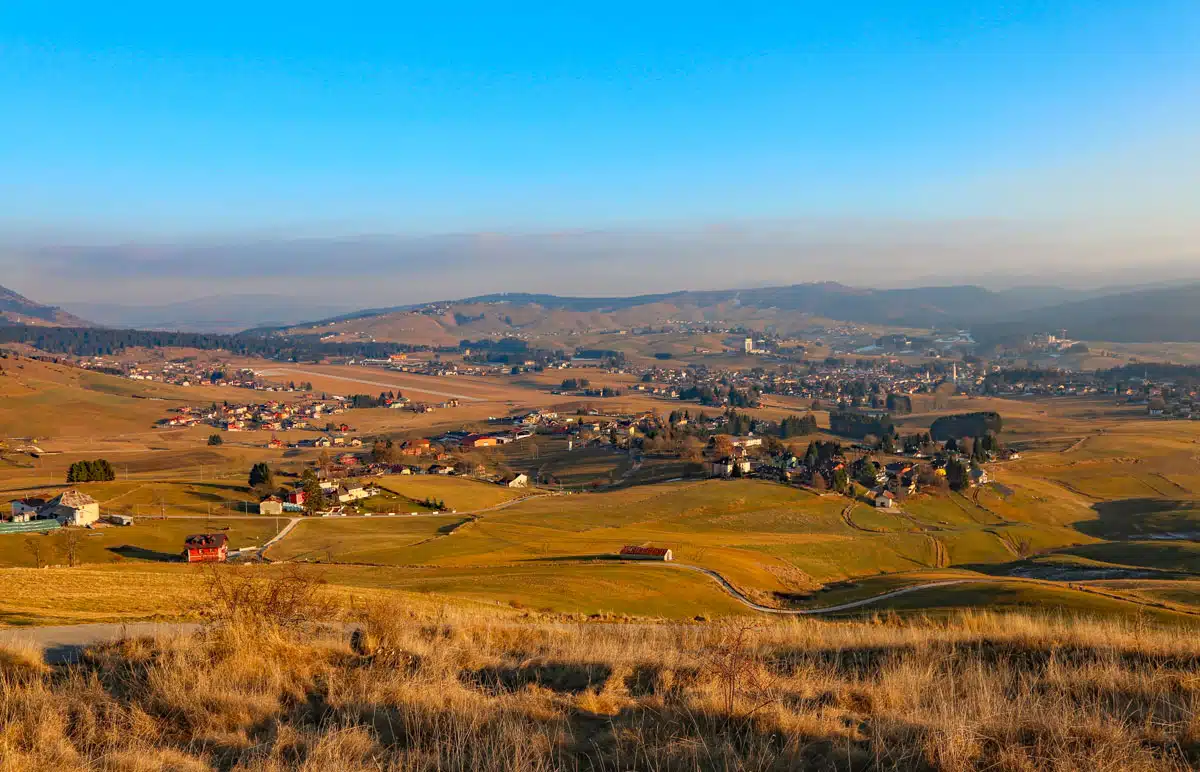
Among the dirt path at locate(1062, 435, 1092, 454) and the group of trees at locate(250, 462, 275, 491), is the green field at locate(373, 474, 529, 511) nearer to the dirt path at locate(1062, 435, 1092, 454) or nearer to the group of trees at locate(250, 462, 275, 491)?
the group of trees at locate(250, 462, 275, 491)

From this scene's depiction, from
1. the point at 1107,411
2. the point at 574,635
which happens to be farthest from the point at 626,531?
the point at 1107,411

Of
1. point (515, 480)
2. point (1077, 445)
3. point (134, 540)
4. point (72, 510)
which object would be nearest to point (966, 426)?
point (1077, 445)

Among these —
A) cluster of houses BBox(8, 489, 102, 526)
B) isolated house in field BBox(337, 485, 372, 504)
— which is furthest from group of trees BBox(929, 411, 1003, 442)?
cluster of houses BBox(8, 489, 102, 526)

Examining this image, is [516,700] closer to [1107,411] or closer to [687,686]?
[687,686]

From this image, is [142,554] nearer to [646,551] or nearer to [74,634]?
[646,551]

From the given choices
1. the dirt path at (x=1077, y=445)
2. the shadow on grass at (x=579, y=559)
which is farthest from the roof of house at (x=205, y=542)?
the dirt path at (x=1077, y=445)

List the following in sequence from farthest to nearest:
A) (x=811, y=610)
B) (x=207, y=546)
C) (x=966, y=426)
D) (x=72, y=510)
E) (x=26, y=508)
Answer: (x=966, y=426) < (x=26, y=508) < (x=72, y=510) < (x=207, y=546) < (x=811, y=610)
